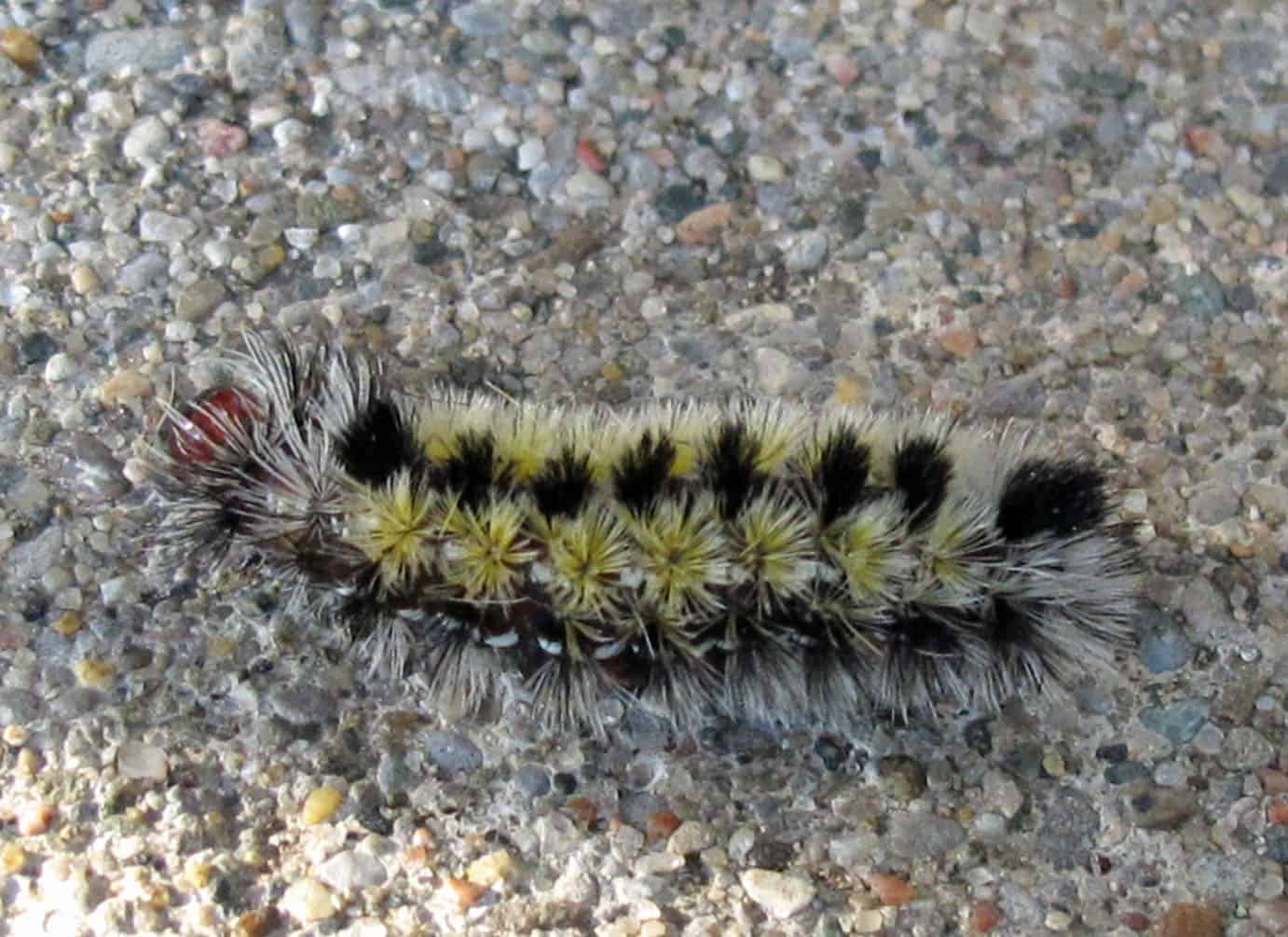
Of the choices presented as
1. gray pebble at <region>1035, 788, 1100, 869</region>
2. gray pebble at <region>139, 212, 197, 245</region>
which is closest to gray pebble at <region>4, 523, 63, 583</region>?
gray pebble at <region>139, 212, 197, 245</region>

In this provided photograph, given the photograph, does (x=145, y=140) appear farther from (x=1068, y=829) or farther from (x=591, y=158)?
(x=1068, y=829)

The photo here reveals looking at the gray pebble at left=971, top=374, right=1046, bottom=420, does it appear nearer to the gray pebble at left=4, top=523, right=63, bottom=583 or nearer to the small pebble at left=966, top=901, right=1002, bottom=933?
the small pebble at left=966, top=901, right=1002, bottom=933

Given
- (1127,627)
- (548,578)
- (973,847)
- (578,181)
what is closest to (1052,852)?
(973,847)

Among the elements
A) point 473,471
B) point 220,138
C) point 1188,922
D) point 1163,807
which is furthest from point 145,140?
point 1188,922

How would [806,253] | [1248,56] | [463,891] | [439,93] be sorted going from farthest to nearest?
[1248,56] → [439,93] → [806,253] → [463,891]

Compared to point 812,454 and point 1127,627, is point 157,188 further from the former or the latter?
point 1127,627

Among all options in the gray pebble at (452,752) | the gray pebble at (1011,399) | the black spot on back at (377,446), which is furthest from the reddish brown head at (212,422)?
the gray pebble at (1011,399)
